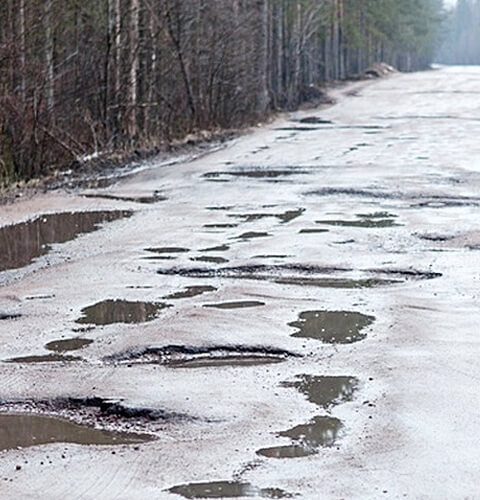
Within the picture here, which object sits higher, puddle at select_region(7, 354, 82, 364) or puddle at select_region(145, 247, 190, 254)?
puddle at select_region(7, 354, 82, 364)

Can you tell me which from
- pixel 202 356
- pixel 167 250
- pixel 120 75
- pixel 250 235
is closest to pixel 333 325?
pixel 202 356

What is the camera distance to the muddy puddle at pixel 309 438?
19.1 feet

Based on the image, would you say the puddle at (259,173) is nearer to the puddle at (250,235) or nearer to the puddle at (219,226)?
the puddle at (219,226)

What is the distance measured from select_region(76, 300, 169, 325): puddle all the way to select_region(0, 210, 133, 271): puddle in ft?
7.18

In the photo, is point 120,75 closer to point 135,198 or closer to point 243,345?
point 135,198

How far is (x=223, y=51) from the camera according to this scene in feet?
104

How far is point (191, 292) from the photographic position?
32.2 ft

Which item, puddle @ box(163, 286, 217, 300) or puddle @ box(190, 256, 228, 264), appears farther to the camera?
puddle @ box(190, 256, 228, 264)

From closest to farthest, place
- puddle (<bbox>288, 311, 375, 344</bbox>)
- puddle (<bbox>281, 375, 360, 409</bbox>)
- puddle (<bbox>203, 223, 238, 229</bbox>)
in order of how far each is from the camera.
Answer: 1. puddle (<bbox>281, 375, 360, 409</bbox>)
2. puddle (<bbox>288, 311, 375, 344</bbox>)
3. puddle (<bbox>203, 223, 238, 229</bbox>)

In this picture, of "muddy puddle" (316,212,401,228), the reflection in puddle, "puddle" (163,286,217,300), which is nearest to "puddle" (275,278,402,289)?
the reflection in puddle

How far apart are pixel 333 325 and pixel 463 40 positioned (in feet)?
597

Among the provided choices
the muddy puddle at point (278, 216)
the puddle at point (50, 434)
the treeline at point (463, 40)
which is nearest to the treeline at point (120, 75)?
the muddy puddle at point (278, 216)

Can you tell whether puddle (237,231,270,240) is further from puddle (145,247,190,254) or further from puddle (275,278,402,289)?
puddle (275,278,402,289)

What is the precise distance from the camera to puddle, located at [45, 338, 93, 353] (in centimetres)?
795
